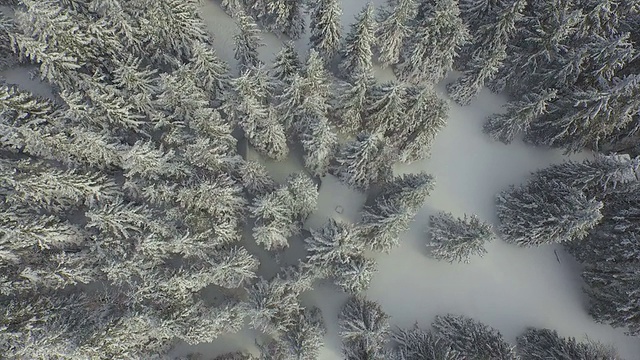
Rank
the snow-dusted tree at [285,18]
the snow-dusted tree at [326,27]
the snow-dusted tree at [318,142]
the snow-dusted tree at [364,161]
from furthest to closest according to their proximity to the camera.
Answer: the snow-dusted tree at [285,18] < the snow-dusted tree at [326,27] < the snow-dusted tree at [364,161] < the snow-dusted tree at [318,142]

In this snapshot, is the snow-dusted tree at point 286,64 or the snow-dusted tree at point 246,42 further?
the snow-dusted tree at point 246,42

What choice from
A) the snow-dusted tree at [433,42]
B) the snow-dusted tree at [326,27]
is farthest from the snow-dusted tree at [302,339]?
the snow-dusted tree at [433,42]

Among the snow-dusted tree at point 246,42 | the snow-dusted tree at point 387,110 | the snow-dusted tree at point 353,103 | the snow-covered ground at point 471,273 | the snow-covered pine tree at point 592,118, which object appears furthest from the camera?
the snow-covered ground at point 471,273

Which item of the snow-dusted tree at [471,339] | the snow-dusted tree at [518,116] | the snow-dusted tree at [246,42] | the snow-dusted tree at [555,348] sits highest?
the snow-dusted tree at [518,116]

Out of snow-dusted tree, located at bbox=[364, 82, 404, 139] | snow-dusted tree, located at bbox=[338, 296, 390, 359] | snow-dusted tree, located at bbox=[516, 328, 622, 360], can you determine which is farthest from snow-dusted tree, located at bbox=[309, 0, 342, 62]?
snow-dusted tree, located at bbox=[516, 328, 622, 360]

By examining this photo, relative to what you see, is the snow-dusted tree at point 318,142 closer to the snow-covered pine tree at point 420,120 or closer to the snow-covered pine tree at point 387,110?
the snow-covered pine tree at point 387,110

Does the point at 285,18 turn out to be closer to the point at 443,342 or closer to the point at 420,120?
the point at 420,120

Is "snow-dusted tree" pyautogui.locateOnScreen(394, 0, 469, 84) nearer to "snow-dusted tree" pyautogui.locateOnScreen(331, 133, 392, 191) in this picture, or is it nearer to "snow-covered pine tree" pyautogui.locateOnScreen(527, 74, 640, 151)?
"snow-dusted tree" pyautogui.locateOnScreen(331, 133, 392, 191)

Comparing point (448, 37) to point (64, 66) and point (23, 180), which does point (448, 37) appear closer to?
point (64, 66)
